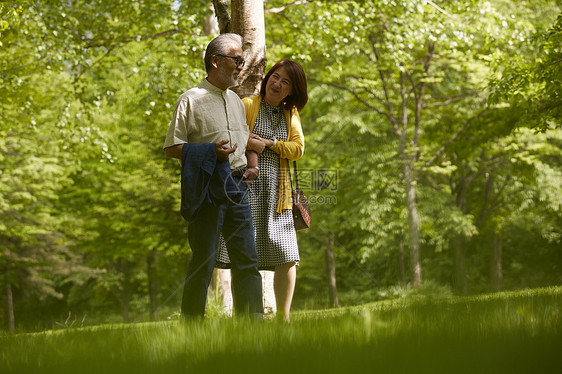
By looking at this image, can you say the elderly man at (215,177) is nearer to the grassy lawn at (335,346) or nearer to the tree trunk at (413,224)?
the grassy lawn at (335,346)

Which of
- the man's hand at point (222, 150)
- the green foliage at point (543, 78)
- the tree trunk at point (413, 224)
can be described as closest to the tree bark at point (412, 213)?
the tree trunk at point (413, 224)

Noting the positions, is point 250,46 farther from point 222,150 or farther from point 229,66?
point 222,150

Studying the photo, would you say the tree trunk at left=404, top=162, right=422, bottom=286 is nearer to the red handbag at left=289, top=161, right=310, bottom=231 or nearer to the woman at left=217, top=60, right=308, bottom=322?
the red handbag at left=289, top=161, right=310, bottom=231

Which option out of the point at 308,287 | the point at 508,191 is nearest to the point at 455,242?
the point at 508,191

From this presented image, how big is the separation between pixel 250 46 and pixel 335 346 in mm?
3952

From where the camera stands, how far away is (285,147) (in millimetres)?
4074

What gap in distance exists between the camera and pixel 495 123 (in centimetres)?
1384

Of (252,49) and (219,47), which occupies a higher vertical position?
(252,49)

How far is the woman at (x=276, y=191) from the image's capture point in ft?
13.3

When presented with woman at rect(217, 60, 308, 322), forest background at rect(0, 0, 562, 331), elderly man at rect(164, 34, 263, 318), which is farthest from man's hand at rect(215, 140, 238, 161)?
forest background at rect(0, 0, 562, 331)

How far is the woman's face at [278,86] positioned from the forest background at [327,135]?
6.32 meters

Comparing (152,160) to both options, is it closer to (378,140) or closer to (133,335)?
(378,140)

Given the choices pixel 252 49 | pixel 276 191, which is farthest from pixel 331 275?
pixel 276 191

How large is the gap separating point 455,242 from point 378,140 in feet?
15.1
